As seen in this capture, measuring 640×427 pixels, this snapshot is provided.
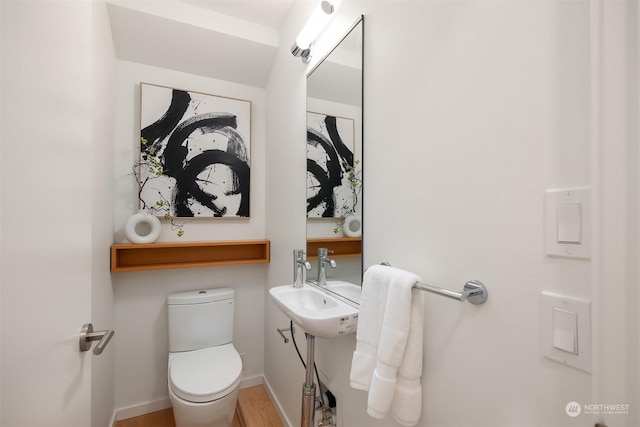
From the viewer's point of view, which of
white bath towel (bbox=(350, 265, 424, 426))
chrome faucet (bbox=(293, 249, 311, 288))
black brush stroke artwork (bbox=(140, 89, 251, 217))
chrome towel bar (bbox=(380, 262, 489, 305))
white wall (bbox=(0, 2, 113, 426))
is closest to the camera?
white wall (bbox=(0, 2, 113, 426))

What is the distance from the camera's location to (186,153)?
2.07 m

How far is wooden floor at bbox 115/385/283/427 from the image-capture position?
1.87 m

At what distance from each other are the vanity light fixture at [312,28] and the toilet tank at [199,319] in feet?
5.43

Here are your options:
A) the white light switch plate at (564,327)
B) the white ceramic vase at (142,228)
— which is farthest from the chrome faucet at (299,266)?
the white light switch plate at (564,327)

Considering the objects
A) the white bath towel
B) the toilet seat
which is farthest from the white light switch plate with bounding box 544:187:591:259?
the toilet seat

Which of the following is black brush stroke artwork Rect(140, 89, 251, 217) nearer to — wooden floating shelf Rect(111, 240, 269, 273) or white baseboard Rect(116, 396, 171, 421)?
wooden floating shelf Rect(111, 240, 269, 273)

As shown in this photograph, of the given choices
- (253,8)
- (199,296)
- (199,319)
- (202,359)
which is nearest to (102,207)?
(199,296)

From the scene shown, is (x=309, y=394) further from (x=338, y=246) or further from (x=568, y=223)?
(x=568, y=223)

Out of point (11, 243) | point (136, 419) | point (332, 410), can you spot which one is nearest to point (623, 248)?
point (11, 243)

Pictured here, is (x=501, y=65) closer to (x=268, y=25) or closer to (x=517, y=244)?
(x=517, y=244)

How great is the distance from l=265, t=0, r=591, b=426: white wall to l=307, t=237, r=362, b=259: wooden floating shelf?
15 centimetres

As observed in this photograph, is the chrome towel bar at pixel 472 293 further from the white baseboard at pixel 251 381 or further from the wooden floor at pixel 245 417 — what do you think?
the white baseboard at pixel 251 381

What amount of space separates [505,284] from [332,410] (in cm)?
108

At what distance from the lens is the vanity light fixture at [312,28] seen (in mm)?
1265
